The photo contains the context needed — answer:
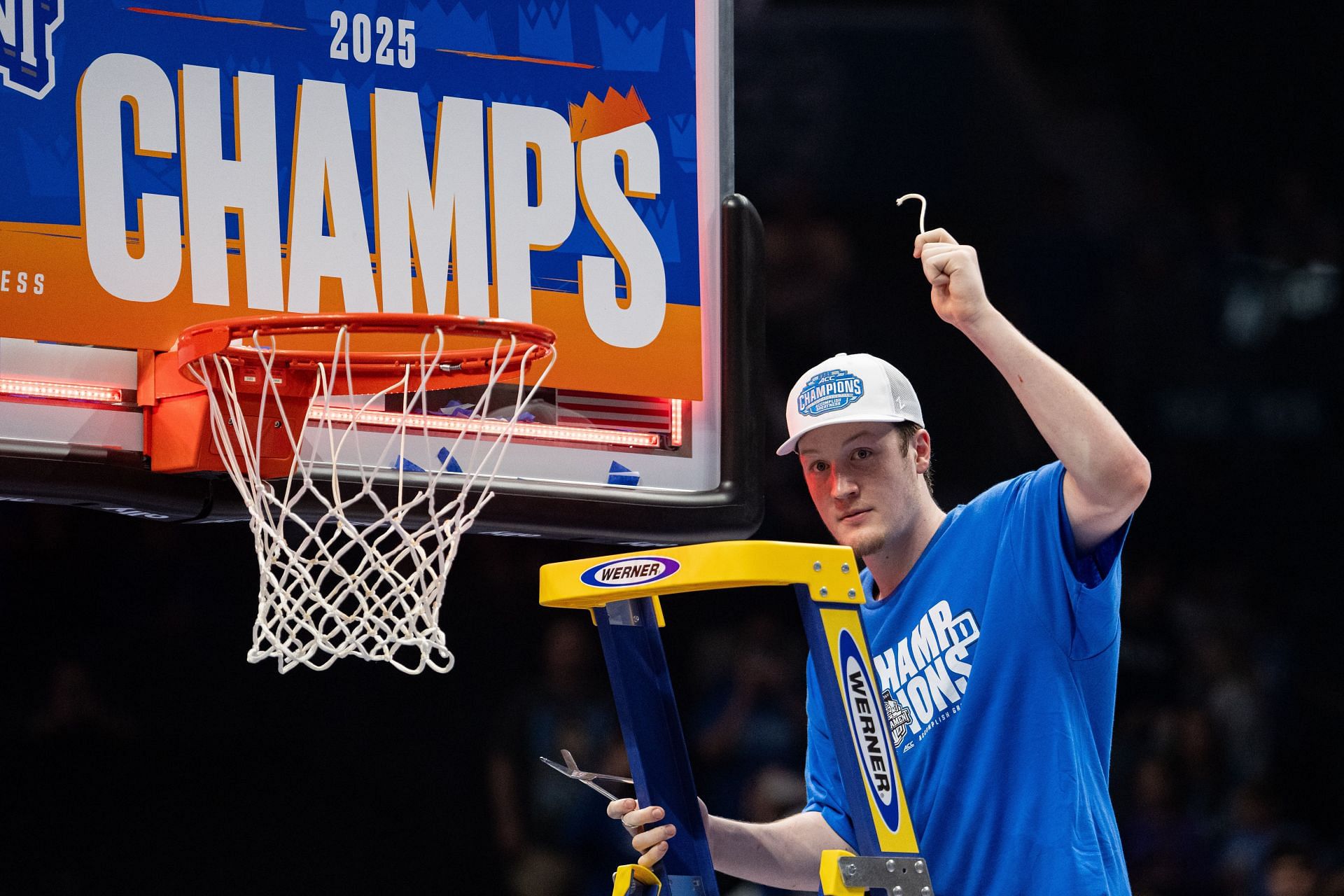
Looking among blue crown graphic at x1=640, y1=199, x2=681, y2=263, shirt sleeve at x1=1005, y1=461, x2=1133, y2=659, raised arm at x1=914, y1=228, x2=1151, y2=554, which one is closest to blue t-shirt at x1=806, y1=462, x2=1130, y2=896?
shirt sleeve at x1=1005, y1=461, x2=1133, y2=659

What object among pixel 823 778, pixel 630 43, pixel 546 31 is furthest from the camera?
pixel 630 43

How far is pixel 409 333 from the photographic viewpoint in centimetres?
352

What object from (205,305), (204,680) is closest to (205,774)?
(204,680)

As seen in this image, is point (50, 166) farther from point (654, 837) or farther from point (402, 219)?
point (654, 837)

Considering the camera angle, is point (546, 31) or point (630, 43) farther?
point (630, 43)

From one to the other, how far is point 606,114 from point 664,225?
33 centimetres

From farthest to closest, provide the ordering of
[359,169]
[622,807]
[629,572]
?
[359,169] < [622,807] < [629,572]

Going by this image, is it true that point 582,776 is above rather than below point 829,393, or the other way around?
below

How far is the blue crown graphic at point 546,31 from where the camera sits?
4125 mm

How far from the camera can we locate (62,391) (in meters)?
3.42

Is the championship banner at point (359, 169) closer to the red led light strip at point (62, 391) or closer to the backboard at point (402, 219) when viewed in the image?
the backboard at point (402, 219)

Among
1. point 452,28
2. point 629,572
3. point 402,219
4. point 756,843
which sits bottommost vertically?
point 756,843

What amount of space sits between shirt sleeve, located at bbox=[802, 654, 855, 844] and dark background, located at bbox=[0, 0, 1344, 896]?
3.46 ft

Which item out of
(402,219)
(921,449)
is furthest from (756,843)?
(402,219)
